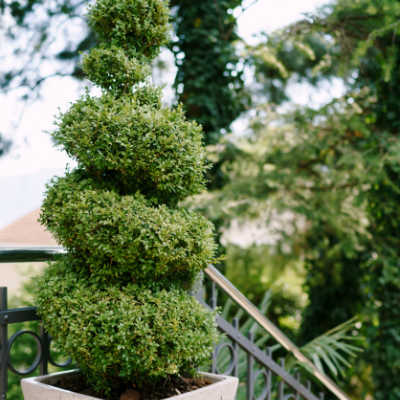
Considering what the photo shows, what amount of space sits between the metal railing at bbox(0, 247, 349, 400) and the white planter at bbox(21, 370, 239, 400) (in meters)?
0.06

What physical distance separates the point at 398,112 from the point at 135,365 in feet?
12.7

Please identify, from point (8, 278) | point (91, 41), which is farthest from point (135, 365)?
point (91, 41)

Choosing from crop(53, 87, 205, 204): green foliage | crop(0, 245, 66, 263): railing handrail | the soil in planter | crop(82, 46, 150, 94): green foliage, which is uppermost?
crop(82, 46, 150, 94): green foliage

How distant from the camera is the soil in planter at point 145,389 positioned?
1.59 metres

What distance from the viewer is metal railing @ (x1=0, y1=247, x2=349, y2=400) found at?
161 centimetres

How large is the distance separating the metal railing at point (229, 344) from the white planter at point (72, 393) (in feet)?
0.19

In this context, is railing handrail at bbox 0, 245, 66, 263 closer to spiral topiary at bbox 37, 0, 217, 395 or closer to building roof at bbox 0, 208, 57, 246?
spiral topiary at bbox 37, 0, 217, 395

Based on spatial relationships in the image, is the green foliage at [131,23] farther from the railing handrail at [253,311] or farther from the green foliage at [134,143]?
the railing handrail at [253,311]

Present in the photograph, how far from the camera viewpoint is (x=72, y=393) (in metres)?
1.48

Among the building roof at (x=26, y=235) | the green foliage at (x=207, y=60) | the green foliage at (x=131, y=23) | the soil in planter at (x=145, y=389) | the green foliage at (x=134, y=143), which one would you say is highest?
the green foliage at (x=207, y=60)

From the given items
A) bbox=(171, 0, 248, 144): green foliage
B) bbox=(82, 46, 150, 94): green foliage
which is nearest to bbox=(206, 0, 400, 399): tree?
bbox=(171, 0, 248, 144): green foliage

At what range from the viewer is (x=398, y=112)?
4273 millimetres

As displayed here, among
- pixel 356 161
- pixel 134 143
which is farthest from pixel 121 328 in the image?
pixel 356 161

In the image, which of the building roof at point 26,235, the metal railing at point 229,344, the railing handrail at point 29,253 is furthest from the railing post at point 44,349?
the building roof at point 26,235
